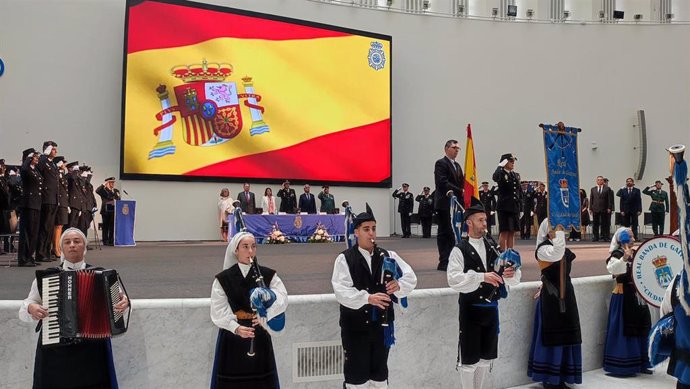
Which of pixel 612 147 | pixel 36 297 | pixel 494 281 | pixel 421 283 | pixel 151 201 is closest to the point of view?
pixel 36 297

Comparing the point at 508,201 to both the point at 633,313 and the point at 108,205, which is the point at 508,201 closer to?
the point at 633,313

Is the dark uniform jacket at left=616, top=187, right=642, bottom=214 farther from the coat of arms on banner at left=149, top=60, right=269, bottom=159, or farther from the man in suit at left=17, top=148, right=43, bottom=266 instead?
the man in suit at left=17, top=148, right=43, bottom=266

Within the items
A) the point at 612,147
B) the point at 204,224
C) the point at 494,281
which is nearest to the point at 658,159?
the point at 612,147

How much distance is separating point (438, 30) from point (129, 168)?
1055 cm

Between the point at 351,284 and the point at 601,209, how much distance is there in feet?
47.2

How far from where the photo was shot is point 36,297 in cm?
328

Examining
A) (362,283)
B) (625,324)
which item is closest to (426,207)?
(625,324)

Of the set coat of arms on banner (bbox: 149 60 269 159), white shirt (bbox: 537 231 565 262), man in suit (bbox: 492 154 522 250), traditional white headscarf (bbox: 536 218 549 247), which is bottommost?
white shirt (bbox: 537 231 565 262)

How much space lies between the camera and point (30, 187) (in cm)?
811

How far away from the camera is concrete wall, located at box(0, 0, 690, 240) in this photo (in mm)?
13453

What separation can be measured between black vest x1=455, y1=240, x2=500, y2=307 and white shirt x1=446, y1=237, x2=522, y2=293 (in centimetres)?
3

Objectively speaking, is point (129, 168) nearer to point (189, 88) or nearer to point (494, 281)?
point (189, 88)

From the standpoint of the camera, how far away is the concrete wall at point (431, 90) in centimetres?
1345

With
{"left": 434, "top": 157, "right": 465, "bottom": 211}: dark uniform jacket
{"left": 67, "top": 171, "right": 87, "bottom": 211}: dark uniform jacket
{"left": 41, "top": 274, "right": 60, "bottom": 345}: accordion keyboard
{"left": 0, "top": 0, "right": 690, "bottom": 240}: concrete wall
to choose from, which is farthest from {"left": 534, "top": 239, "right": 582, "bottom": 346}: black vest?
{"left": 0, "top": 0, "right": 690, "bottom": 240}: concrete wall
